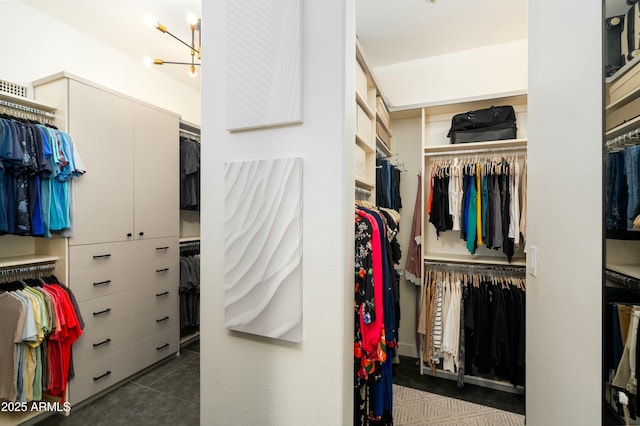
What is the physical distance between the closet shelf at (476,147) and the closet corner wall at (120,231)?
2.48m

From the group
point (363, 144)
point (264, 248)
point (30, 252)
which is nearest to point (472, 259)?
point (363, 144)

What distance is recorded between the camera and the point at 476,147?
2451 mm

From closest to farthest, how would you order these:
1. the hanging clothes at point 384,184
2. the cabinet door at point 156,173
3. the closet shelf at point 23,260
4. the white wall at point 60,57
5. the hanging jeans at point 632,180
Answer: the hanging jeans at point 632,180
the closet shelf at point 23,260
the white wall at point 60,57
the cabinet door at point 156,173
the hanging clothes at point 384,184

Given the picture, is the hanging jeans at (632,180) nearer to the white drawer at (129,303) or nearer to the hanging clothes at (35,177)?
the hanging clothes at (35,177)

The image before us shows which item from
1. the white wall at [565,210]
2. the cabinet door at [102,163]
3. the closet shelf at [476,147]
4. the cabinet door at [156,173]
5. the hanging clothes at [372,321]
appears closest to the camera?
the white wall at [565,210]

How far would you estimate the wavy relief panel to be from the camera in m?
1.09

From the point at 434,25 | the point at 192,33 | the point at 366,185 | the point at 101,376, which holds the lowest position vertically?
the point at 101,376

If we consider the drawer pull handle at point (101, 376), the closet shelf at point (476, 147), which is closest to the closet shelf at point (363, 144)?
the closet shelf at point (476, 147)

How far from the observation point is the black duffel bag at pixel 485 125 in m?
2.35

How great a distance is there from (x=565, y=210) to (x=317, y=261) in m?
0.81

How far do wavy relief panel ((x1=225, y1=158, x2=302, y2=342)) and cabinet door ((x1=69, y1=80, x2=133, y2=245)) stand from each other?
61.7 inches

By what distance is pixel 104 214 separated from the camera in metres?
2.19

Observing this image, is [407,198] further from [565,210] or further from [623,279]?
[623,279]

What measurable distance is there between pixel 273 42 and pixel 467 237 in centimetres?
210
